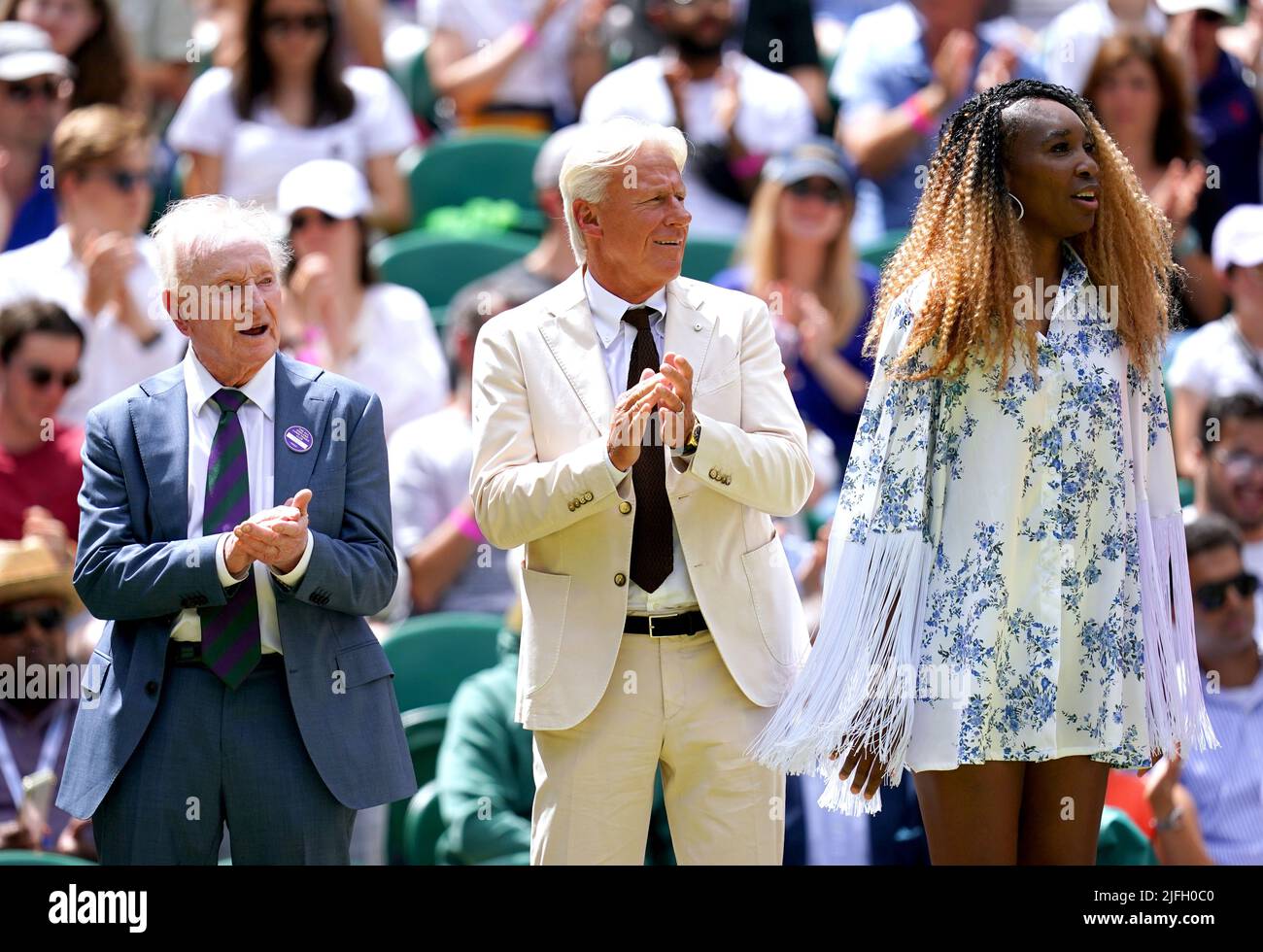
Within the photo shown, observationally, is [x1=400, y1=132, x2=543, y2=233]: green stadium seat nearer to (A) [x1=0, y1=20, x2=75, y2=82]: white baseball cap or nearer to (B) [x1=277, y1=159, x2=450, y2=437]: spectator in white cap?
(B) [x1=277, y1=159, x2=450, y2=437]: spectator in white cap

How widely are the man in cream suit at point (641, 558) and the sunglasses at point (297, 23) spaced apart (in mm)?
3576

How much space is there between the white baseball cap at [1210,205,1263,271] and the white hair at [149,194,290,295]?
399 cm

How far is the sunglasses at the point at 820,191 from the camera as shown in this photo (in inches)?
253

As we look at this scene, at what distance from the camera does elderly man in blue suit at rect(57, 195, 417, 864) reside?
327 cm

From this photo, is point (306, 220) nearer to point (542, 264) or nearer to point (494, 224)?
point (542, 264)

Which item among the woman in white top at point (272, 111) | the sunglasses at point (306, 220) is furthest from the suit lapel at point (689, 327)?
the woman in white top at point (272, 111)

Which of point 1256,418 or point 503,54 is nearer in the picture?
point 1256,418

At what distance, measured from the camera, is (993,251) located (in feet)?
10.7

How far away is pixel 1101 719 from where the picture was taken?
3.19 metres

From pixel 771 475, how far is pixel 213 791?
1.14 meters

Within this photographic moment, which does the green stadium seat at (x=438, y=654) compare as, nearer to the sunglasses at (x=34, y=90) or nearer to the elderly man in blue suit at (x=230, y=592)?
the elderly man in blue suit at (x=230, y=592)

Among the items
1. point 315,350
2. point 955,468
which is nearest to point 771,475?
point 955,468

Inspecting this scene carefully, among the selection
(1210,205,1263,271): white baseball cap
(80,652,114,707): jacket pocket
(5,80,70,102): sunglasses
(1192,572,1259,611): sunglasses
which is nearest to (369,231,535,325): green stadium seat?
(5,80,70,102): sunglasses
